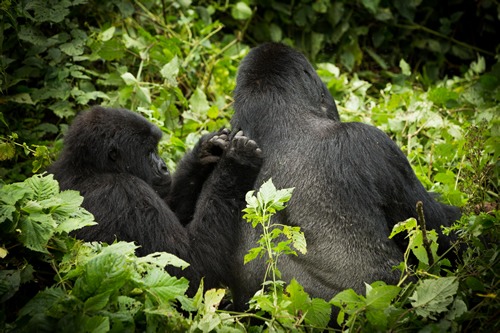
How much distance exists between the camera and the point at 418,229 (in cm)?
302

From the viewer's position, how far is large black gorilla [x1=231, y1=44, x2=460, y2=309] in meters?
3.28

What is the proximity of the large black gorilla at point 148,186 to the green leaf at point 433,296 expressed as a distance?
4.05 feet

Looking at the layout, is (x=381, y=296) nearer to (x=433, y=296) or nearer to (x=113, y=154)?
(x=433, y=296)

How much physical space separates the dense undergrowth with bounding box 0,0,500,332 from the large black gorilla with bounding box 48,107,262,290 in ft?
0.77

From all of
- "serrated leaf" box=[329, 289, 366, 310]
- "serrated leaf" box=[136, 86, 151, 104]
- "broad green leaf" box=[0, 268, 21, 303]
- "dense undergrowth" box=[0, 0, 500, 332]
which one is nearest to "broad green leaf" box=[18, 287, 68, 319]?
"dense undergrowth" box=[0, 0, 500, 332]

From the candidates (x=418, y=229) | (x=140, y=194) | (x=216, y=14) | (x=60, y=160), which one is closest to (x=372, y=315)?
(x=418, y=229)

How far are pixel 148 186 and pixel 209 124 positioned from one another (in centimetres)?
175

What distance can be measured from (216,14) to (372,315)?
4.77 m

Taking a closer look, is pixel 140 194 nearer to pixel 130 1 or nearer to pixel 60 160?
pixel 60 160

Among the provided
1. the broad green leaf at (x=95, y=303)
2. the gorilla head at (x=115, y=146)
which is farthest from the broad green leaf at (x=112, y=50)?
the broad green leaf at (x=95, y=303)

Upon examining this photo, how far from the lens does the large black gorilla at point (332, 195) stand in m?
3.28

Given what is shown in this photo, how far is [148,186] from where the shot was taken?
3688 millimetres

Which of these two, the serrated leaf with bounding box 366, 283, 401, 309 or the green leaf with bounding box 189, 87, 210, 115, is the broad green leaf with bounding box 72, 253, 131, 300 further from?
the green leaf with bounding box 189, 87, 210, 115

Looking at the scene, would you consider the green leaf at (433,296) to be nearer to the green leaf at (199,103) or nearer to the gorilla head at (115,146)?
the gorilla head at (115,146)
